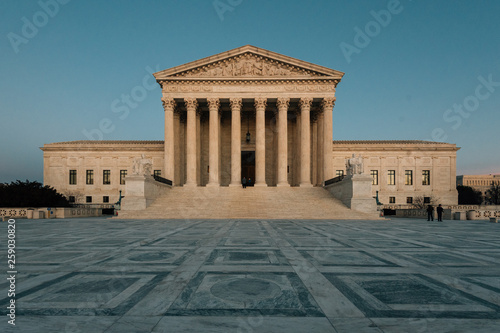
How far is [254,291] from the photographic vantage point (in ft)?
16.7

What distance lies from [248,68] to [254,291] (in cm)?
3881

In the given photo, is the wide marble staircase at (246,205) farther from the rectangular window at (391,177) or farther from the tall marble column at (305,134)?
the rectangular window at (391,177)

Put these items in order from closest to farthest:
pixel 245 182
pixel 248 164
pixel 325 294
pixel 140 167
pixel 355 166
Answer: pixel 325 294 → pixel 140 167 → pixel 355 166 → pixel 245 182 → pixel 248 164

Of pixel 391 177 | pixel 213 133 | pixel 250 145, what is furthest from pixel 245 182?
pixel 391 177

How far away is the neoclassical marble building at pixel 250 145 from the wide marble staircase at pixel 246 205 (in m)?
3.64

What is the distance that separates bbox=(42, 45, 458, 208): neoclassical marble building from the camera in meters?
40.3

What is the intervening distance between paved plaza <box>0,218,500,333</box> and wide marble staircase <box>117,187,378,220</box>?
18.0 meters

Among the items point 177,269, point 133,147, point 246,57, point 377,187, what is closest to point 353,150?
point 377,187

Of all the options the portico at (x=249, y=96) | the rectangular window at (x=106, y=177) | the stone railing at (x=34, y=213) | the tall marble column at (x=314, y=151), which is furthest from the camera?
the rectangular window at (x=106, y=177)

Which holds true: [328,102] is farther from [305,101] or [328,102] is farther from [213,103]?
[213,103]

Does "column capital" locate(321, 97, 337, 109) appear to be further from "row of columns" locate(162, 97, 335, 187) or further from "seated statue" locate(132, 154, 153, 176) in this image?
"seated statue" locate(132, 154, 153, 176)

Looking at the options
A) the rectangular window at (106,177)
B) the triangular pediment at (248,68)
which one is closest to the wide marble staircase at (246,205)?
the triangular pediment at (248,68)

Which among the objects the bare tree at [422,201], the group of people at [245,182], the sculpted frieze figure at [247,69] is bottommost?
the bare tree at [422,201]

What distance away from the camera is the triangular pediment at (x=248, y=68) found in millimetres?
40031
